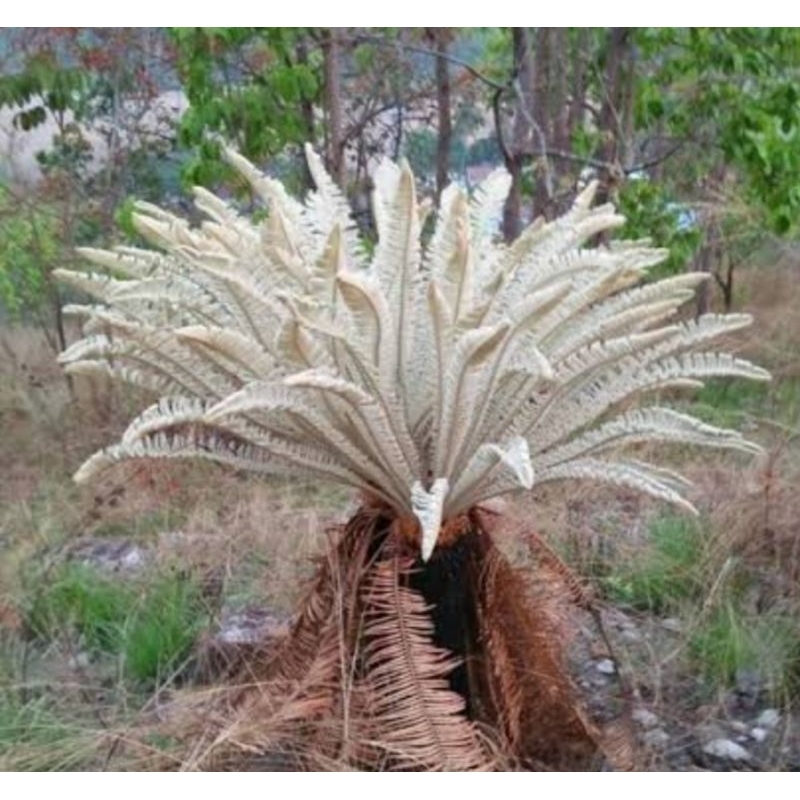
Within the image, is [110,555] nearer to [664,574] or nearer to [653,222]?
[664,574]

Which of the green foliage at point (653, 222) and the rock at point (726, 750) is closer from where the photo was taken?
the rock at point (726, 750)

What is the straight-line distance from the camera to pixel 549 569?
248 cm

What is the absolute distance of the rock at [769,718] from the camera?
2.63 m

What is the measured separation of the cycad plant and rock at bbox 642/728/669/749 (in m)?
0.20

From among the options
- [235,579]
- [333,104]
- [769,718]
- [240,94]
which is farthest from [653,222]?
[769,718]

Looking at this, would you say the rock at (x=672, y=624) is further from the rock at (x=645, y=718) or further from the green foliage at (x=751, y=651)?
the rock at (x=645, y=718)

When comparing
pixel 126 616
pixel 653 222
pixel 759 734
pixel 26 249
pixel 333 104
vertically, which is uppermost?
pixel 333 104

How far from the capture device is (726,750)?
2527 millimetres

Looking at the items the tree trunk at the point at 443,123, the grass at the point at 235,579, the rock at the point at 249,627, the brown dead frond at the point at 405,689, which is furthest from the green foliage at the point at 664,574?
the tree trunk at the point at 443,123

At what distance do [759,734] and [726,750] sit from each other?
106 millimetres

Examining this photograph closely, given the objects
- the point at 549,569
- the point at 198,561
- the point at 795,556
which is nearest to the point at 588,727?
the point at 549,569

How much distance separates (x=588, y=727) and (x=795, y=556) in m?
0.94

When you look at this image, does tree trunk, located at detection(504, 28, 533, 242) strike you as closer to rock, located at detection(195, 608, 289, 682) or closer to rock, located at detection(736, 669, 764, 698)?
rock, located at detection(195, 608, 289, 682)

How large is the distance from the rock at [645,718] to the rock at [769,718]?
0.20 meters
